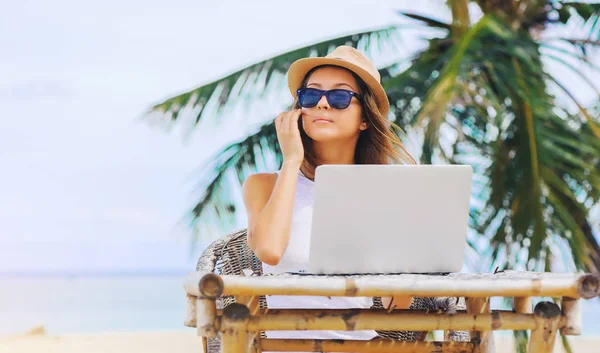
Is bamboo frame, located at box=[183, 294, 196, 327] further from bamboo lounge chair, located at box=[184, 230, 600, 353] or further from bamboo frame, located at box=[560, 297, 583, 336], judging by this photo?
bamboo frame, located at box=[560, 297, 583, 336]

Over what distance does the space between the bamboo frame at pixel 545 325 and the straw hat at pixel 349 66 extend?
1.02m

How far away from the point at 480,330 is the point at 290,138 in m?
0.86

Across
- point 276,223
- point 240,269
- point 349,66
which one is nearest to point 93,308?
point 240,269

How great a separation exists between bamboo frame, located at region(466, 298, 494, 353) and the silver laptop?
167mm

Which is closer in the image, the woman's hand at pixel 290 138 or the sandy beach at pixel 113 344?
the woman's hand at pixel 290 138

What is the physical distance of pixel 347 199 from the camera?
5.70 ft

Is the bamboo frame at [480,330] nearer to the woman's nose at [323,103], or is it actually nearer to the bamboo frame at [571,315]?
the bamboo frame at [571,315]

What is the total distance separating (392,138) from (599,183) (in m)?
4.11

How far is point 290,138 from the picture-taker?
2336 mm

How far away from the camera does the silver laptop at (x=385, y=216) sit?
68.3 inches

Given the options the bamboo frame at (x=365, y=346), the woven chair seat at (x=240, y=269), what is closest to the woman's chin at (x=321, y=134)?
the woven chair seat at (x=240, y=269)

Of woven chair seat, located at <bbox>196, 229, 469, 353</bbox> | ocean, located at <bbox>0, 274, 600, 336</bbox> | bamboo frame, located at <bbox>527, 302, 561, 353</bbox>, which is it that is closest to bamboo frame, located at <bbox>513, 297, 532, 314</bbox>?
bamboo frame, located at <bbox>527, 302, 561, 353</bbox>

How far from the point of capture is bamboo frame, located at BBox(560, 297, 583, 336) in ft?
5.48

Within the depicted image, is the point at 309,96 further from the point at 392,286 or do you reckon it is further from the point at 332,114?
the point at 392,286
